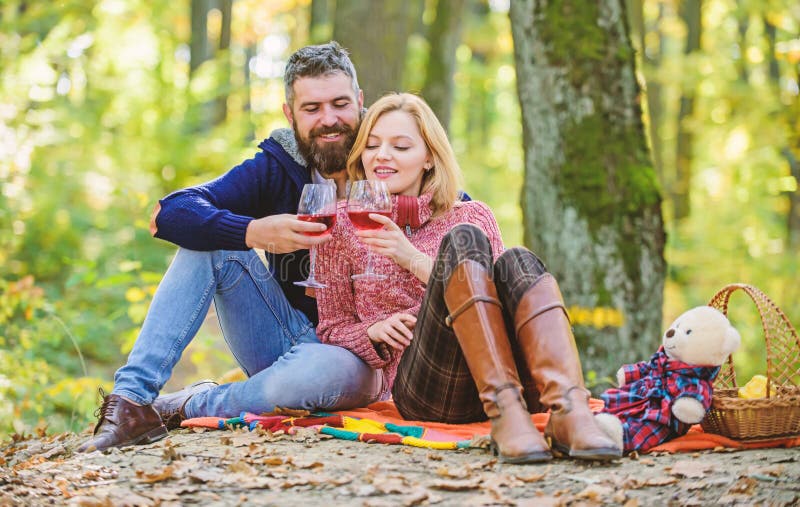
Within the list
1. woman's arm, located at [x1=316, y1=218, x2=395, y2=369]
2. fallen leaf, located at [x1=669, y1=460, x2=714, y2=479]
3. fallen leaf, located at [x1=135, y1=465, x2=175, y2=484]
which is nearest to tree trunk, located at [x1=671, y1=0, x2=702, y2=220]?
woman's arm, located at [x1=316, y1=218, x2=395, y2=369]

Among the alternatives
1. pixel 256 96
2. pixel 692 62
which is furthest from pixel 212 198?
pixel 256 96

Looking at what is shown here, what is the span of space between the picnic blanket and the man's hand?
750mm

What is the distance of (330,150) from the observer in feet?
12.9

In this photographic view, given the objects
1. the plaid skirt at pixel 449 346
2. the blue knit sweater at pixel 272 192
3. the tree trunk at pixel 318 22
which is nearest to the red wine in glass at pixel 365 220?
the plaid skirt at pixel 449 346

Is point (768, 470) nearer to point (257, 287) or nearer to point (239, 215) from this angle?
point (257, 287)

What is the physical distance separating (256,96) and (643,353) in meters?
11.4

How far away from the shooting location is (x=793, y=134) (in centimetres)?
807

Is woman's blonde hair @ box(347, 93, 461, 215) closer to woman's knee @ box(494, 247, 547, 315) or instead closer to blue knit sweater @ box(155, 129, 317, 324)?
blue knit sweater @ box(155, 129, 317, 324)

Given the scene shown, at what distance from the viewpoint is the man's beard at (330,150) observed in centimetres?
393

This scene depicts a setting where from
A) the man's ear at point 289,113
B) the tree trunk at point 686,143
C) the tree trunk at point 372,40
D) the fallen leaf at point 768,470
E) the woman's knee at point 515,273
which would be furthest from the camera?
the tree trunk at point 686,143

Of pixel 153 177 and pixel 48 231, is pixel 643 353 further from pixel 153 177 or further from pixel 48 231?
pixel 48 231

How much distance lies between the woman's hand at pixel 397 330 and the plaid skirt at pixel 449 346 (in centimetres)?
6

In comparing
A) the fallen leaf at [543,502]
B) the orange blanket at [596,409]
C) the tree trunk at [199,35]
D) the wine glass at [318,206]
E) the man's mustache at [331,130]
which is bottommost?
the fallen leaf at [543,502]

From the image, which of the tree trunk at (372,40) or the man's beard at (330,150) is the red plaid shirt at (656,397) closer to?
the man's beard at (330,150)
